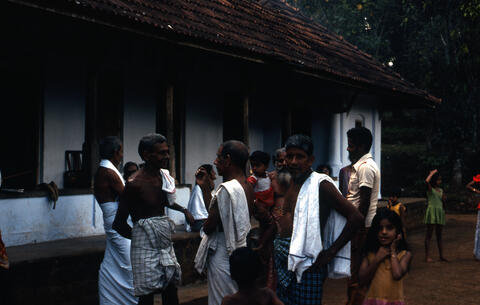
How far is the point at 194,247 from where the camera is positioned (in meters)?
8.00

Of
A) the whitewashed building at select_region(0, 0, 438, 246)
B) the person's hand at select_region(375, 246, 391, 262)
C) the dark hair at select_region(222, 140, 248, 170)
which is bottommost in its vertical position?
the person's hand at select_region(375, 246, 391, 262)

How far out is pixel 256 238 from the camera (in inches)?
195

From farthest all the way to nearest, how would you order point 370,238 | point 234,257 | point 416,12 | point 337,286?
point 416,12
point 337,286
point 370,238
point 234,257

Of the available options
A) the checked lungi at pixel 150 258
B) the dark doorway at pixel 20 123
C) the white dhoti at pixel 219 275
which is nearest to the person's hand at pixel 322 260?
the white dhoti at pixel 219 275

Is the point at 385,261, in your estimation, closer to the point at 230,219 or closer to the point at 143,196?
the point at 230,219

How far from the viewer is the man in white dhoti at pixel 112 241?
5.42 m

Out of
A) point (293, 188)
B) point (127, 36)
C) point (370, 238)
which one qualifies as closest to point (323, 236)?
point (293, 188)

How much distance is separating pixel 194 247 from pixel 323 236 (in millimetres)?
4611

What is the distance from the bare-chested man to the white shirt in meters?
2.00

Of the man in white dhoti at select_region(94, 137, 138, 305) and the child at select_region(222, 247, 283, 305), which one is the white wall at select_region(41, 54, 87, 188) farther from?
the child at select_region(222, 247, 283, 305)

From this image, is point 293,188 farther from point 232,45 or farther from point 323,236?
point 232,45

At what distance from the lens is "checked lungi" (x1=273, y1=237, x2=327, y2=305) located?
11.6 feet

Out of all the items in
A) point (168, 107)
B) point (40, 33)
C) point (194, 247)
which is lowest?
point (194, 247)

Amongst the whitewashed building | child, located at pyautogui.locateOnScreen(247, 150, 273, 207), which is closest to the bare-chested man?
child, located at pyautogui.locateOnScreen(247, 150, 273, 207)
